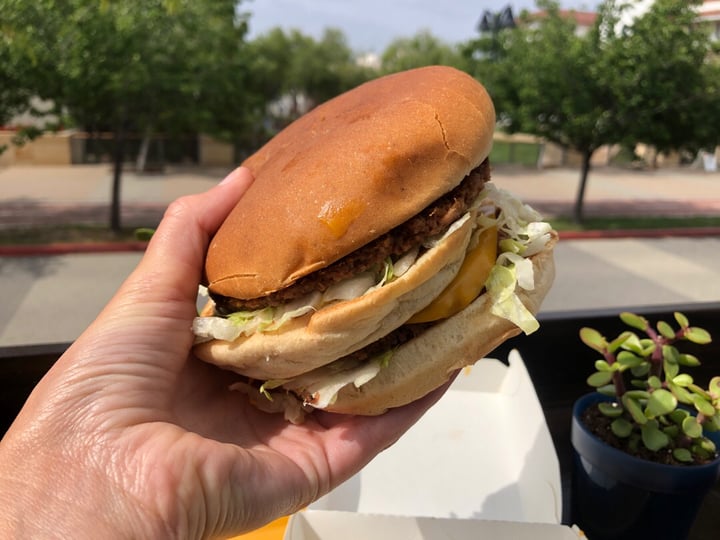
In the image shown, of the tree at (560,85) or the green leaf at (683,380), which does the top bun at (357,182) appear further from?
the tree at (560,85)

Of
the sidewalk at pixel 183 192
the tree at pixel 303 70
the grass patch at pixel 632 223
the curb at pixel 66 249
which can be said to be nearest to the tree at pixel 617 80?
the grass patch at pixel 632 223

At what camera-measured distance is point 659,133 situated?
10.2m

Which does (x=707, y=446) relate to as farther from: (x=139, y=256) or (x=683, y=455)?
(x=139, y=256)

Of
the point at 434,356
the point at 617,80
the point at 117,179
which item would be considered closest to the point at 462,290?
the point at 434,356

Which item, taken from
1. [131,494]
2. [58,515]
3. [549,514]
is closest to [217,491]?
[131,494]

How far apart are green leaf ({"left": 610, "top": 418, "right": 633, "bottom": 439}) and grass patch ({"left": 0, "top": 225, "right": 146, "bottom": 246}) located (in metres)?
9.44

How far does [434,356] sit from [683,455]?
2.95 ft

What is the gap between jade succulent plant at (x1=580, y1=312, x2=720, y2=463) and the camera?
5.89 ft

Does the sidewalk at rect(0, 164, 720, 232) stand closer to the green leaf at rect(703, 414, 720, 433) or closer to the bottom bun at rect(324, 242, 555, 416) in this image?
the bottom bun at rect(324, 242, 555, 416)

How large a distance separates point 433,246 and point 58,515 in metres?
1.12

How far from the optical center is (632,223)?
40.3ft

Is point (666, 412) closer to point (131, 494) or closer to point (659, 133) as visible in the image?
point (131, 494)

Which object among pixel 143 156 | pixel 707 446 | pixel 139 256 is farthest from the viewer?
pixel 143 156

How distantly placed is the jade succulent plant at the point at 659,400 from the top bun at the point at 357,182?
2.89ft
